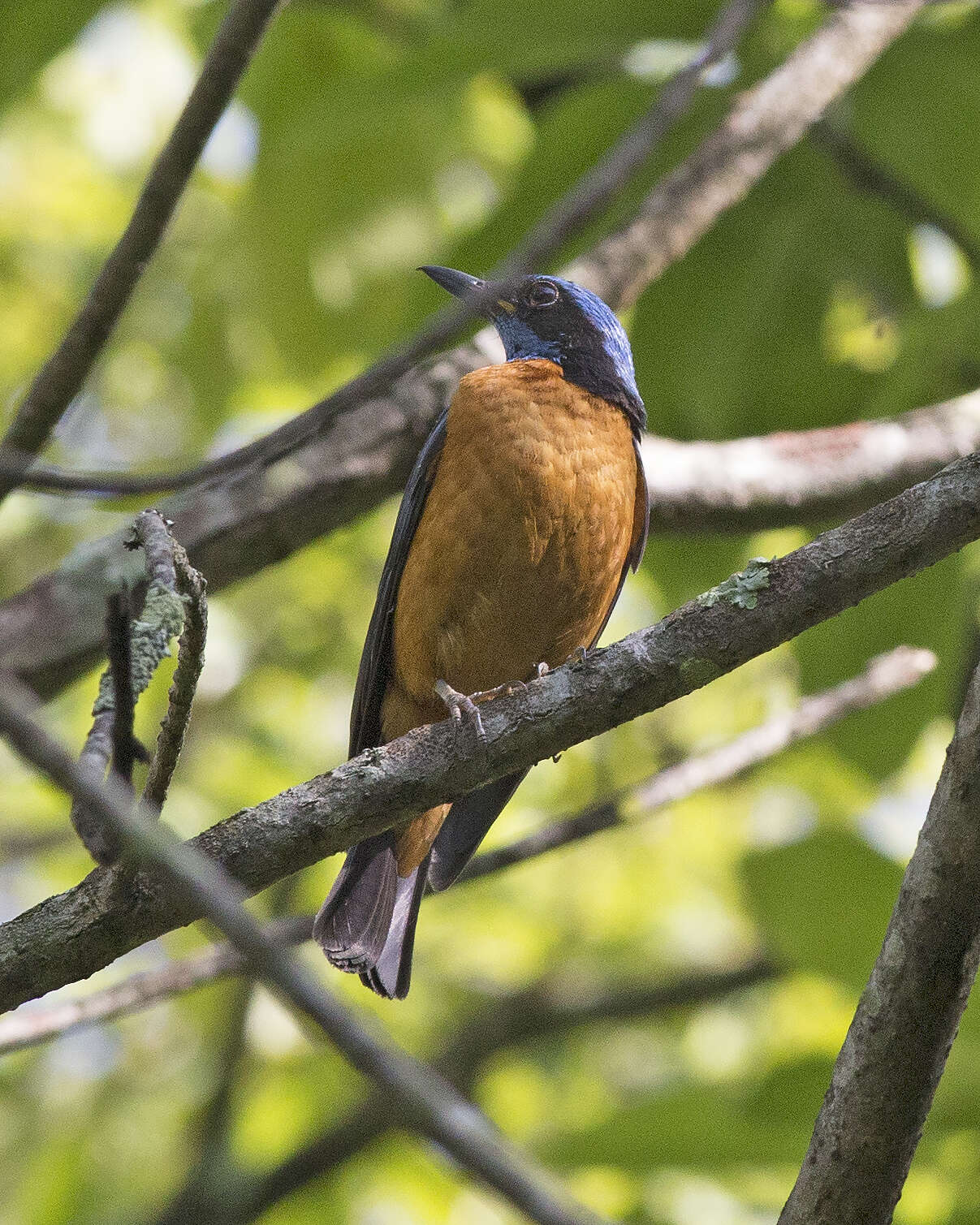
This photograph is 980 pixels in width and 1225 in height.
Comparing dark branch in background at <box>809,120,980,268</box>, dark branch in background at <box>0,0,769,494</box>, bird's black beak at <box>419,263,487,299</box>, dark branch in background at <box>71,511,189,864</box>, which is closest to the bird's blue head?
bird's black beak at <box>419,263,487,299</box>

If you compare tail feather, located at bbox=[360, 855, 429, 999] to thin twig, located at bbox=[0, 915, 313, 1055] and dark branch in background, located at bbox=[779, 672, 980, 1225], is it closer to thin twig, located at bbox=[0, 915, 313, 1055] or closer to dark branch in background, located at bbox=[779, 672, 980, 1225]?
thin twig, located at bbox=[0, 915, 313, 1055]

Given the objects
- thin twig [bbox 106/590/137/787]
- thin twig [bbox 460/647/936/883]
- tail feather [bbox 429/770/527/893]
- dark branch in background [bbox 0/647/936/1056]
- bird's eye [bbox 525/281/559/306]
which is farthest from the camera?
bird's eye [bbox 525/281/559/306]

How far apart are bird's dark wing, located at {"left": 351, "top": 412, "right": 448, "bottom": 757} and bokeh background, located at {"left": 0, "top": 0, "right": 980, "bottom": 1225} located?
24.0 inches

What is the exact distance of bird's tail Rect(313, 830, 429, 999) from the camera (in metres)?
4.64

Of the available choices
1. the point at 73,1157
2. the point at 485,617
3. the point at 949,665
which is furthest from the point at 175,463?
the point at 73,1157

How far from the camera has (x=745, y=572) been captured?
2959mm

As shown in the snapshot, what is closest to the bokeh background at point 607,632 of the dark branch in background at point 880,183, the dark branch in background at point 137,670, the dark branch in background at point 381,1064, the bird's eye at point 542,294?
the dark branch in background at point 880,183

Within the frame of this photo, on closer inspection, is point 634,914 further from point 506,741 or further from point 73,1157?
point 506,741

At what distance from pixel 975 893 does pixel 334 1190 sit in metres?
5.72

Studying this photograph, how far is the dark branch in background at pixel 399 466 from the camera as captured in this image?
3.99 meters

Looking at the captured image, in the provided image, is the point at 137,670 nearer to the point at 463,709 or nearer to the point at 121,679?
the point at 121,679

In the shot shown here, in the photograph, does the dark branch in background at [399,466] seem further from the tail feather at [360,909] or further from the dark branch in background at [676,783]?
the tail feather at [360,909]

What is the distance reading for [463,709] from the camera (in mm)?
3721

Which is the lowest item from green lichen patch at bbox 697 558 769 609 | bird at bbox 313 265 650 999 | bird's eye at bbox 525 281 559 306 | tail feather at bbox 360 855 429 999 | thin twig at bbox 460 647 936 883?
green lichen patch at bbox 697 558 769 609
